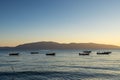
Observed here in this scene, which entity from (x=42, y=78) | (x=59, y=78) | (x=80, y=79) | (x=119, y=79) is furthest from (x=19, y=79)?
(x=119, y=79)

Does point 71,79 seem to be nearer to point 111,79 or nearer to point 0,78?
point 111,79

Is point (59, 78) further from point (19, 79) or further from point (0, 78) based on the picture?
point (0, 78)

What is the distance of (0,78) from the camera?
185ft

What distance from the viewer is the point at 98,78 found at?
54.0 meters

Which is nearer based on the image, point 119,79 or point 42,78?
point 119,79

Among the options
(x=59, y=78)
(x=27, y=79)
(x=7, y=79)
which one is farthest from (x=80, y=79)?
(x=7, y=79)

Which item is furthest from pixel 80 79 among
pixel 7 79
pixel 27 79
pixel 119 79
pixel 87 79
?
pixel 7 79

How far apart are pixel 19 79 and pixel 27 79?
2.06 metres

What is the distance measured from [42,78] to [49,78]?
1713 mm

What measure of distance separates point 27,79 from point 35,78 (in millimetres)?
2074

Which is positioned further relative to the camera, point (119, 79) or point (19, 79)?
point (19, 79)

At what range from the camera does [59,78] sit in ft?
183

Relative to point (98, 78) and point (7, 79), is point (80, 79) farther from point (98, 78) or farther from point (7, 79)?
point (7, 79)

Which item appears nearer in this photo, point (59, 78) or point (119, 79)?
point (119, 79)
